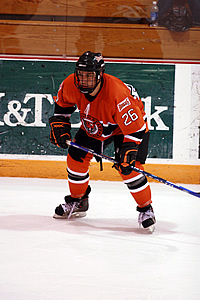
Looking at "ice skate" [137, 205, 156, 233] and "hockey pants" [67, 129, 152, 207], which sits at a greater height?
"hockey pants" [67, 129, 152, 207]

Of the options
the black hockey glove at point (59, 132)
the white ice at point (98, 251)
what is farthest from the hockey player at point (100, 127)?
the white ice at point (98, 251)

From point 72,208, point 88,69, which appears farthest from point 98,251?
point 88,69

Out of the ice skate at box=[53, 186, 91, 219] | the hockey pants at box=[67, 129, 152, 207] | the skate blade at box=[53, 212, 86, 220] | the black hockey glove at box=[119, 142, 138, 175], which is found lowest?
the skate blade at box=[53, 212, 86, 220]

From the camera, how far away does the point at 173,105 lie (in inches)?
147

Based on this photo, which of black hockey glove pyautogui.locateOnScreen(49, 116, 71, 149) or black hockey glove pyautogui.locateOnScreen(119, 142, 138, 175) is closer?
black hockey glove pyautogui.locateOnScreen(119, 142, 138, 175)

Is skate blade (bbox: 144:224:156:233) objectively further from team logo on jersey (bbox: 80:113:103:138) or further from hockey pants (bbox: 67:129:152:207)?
team logo on jersey (bbox: 80:113:103:138)

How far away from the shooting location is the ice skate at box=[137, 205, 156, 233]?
7.45 feet

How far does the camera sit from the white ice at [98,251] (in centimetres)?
148

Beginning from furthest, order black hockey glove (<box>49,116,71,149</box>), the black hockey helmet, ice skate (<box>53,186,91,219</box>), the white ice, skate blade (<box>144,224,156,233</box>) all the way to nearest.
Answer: ice skate (<box>53,186,91,219</box>) → black hockey glove (<box>49,116,71,149</box>) → skate blade (<box>144,224,156,233</box>) → the black hockey helmet → the white ice

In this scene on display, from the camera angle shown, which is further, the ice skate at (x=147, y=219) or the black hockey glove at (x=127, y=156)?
the ice skate at (x=147, y=219)

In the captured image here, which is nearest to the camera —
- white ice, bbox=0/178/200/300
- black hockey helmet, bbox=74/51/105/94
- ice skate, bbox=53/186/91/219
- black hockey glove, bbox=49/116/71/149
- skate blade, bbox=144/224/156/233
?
white ice, bbox=0/178/200/300

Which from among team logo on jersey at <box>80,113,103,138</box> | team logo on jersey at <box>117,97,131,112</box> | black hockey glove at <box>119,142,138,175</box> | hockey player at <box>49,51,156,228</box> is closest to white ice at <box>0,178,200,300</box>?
hockey player at <box>49,51,156,228</box>

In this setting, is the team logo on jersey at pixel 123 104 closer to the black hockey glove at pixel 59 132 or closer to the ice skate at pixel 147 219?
the black hockey glove at pixel 59 132

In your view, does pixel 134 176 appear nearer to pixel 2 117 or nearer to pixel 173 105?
pixel 173 105
